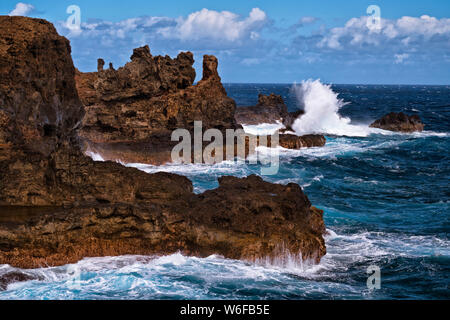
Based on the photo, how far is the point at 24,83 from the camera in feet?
61.3

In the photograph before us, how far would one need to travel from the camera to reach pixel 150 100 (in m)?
34.9

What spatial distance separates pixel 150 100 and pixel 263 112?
2231cm

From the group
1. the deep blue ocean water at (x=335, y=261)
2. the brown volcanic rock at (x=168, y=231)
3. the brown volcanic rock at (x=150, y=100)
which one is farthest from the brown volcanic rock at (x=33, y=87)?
the brown volcanic rock at (x=150, y=100)

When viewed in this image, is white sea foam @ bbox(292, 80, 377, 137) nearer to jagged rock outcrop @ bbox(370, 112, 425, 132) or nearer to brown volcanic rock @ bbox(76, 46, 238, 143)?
jagged rock outcrop @ bbox(370, 112, 425, 132)

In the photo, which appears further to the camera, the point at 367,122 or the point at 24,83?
the point at 367,122

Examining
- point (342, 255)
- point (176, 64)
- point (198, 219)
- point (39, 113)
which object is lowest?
point (342, 255)

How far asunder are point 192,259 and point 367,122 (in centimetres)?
5079

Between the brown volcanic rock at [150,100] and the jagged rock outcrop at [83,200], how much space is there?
13173mm

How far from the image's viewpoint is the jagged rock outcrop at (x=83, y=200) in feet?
44.3

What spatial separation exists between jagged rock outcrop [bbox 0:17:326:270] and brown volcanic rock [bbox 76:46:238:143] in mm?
13173

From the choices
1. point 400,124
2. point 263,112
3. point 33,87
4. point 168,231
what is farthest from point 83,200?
point 400,124
